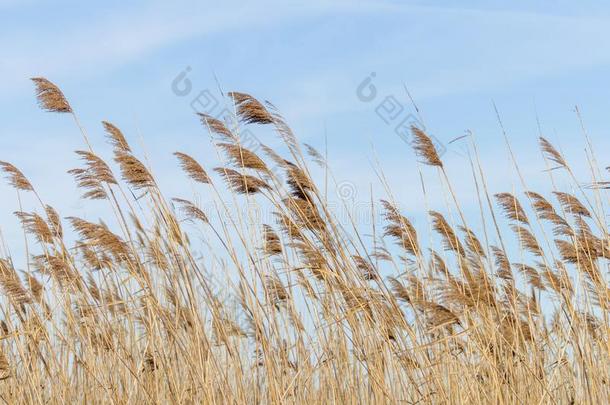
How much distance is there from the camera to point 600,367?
4.33 metres

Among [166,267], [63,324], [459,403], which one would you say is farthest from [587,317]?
[63,324]

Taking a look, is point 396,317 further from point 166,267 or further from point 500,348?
point 166,267

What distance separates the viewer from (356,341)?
13.0 feet

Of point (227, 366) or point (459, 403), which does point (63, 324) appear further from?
point (459, 403)

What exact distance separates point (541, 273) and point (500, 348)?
50.1 inches

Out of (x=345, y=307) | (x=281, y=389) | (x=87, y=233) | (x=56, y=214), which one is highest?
(x=56, y=214)

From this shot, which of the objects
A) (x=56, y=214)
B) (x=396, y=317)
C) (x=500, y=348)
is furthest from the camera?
(x=56, y=214)

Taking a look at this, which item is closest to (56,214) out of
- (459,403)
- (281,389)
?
(281,389)

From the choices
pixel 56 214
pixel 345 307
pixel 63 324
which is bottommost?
pixel 345 307

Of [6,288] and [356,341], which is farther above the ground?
[6,288]

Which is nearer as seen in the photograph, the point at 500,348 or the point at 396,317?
the point at 396,317

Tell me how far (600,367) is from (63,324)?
320cm

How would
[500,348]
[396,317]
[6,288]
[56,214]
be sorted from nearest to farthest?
[396,317] → [500,348] → [6,288] → [56,214]

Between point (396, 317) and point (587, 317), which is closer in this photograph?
point (396, 317)
